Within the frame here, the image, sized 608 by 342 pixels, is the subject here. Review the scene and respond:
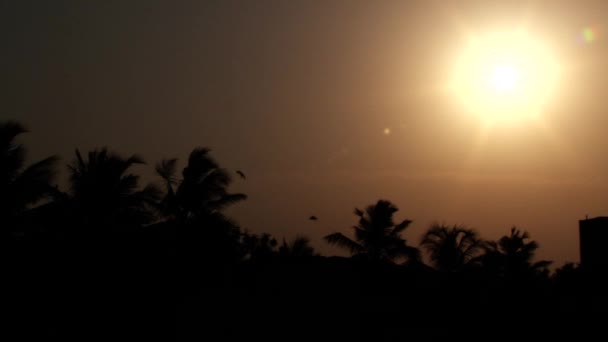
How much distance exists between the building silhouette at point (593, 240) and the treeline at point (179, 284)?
12845 mm

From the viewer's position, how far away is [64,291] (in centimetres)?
1576

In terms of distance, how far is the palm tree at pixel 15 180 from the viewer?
14211 millimetres

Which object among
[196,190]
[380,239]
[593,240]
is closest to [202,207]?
[196,190]

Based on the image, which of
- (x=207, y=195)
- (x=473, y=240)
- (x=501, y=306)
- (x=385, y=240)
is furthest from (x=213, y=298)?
(x=473, y=240)

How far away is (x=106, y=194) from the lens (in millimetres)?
16531

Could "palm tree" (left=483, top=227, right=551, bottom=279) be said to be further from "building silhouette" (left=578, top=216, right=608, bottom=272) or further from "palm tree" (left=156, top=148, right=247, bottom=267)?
"palm tree" (left=156, top=148, right=247, bottom=267)

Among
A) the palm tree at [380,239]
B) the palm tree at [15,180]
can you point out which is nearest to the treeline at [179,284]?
the palm tree at [15,180]

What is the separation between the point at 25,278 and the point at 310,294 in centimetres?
849

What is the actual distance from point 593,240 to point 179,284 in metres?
26.2

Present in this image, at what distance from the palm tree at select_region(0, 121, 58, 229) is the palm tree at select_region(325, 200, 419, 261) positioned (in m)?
17.8

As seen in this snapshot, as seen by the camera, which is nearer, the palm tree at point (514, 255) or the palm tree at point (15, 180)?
the palm tree at point (15, 180)

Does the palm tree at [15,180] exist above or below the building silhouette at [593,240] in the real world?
below

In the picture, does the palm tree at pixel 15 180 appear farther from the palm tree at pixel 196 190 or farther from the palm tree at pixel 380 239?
the palm tree at pixel 380 239

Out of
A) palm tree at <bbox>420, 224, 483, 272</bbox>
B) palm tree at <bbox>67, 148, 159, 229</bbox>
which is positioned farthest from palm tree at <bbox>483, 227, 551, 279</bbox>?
palm tree at <bbox>67, 148, 159, 229</bbox>
